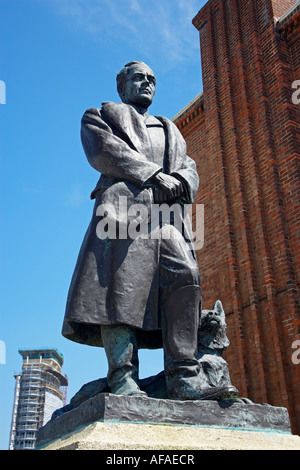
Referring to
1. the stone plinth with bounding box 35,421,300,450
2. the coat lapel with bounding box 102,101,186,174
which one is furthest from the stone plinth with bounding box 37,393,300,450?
the coat lapel with bounding box 102,101,186,174

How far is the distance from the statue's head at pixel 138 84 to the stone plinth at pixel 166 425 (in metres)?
2.10

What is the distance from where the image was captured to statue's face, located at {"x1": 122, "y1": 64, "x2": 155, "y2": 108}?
337 centimetres

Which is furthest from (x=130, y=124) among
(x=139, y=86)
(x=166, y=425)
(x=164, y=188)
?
(x=166, y=425)

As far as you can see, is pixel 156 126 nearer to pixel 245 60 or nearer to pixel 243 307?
pixel 243 307

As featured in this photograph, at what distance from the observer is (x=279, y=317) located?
8102 mm

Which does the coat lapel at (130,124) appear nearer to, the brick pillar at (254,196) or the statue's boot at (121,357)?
the statue's boot at (121,357)

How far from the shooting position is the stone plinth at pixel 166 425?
1.99m

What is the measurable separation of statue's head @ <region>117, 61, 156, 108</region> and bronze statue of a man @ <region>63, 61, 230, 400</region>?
17cm

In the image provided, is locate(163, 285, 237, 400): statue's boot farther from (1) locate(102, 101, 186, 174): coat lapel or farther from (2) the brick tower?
(2) the brick tower

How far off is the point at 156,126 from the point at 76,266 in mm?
1217

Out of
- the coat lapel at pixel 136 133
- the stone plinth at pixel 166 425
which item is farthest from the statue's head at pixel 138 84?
the stone plinth at pixel 166 425

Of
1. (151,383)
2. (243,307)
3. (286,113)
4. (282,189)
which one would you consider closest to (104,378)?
(151,383)

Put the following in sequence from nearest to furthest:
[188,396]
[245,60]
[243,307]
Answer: [188,396] → [243,307] → [245,60]

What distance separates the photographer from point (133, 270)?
107 inches
